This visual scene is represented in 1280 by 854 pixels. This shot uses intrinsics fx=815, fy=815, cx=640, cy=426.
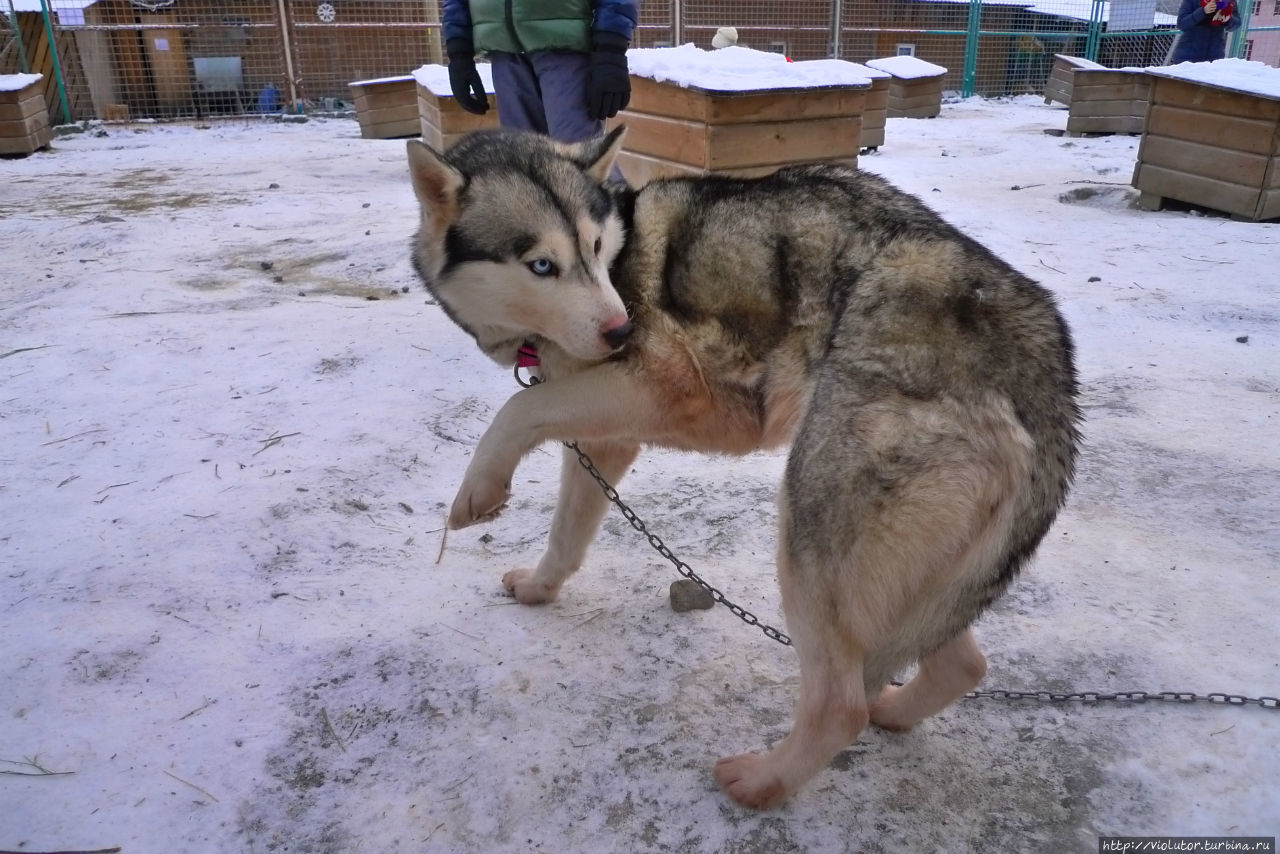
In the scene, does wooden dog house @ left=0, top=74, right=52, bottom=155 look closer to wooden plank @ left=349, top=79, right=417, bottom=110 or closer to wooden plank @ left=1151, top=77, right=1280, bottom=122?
wooden plank @ left=349, top=79, right=417, bottom=110

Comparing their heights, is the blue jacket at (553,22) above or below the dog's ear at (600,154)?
above

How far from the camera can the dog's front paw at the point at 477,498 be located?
2.55 meters

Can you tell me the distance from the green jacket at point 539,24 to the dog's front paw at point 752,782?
14.4 ft

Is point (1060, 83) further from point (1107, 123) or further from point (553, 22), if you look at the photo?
point (553, 22)

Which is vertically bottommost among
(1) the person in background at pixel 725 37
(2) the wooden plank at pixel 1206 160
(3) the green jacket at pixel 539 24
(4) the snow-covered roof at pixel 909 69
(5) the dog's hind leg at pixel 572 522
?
(5) the dog's hind leg at pixel 572 522

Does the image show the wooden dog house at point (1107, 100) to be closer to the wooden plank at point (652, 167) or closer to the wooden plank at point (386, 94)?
the wooden plank at point (652, 167)

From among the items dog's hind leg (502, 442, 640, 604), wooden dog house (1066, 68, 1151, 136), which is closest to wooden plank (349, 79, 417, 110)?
wooden dog house (1066, 68, 1151, 136)

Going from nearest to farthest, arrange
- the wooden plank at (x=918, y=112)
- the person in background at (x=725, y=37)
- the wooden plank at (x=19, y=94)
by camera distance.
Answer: the person in background at (x=725, y=37), the wooden plank at (x=19, y=94), the wooden plank at (x=918, y=112)

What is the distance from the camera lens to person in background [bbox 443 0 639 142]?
4.94 metres

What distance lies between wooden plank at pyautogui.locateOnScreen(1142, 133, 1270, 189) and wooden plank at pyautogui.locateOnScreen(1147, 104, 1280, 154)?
0.06m

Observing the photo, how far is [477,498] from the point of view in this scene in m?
2.55

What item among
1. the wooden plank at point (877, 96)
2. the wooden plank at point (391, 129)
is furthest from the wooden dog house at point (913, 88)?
the wooden plank at point (391, 129)

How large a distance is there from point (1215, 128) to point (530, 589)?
850 centimetres

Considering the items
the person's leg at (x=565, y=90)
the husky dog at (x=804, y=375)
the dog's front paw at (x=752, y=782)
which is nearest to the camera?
the husky dog at (x=804, y=375)
